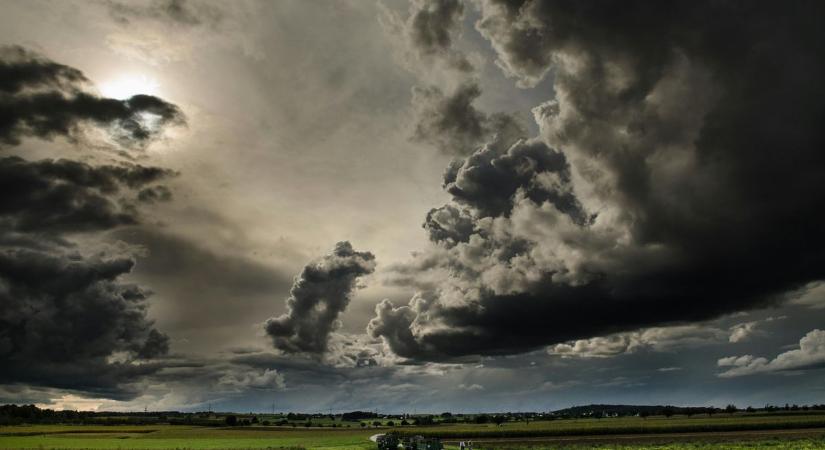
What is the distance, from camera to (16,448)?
91.9 metres

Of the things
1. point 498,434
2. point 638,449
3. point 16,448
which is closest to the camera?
point 638,449

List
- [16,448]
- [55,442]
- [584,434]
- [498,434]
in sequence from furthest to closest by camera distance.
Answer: [498,434]
[584,434]
[55,442]
[16,448]

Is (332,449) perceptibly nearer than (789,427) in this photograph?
Yes

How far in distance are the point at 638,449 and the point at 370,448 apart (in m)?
39.4

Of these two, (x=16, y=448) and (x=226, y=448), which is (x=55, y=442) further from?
(x=226, y=448)

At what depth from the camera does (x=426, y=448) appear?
78.7 m

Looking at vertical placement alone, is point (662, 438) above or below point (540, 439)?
above

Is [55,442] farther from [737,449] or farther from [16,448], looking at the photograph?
[737,449]

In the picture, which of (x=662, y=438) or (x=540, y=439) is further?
(x=540, y=439)

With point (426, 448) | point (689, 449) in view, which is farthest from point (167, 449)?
point (689, 449)

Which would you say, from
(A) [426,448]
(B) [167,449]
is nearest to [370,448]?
(A) [426,448]

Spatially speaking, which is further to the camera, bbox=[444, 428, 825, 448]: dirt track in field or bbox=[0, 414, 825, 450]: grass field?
bbox=[444, 428, 825, 448]: dirt track in field

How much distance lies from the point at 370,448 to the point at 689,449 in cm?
4527

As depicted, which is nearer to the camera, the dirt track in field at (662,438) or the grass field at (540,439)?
the grass field at (540,439)
